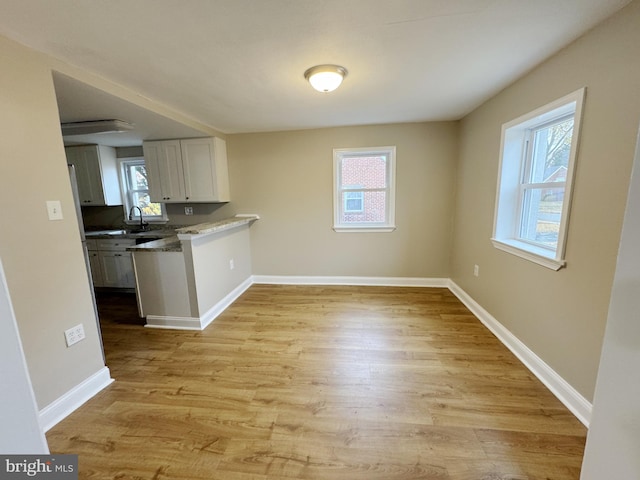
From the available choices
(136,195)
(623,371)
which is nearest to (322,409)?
(623,371)

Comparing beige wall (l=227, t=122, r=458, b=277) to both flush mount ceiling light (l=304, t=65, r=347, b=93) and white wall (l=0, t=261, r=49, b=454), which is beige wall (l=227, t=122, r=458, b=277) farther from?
white wall (l=0, t=261, r=49, b=454)

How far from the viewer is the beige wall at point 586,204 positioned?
1.37m

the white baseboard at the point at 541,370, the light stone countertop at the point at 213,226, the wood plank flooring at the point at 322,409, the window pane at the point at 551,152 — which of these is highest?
the window pane at the point at 551,152

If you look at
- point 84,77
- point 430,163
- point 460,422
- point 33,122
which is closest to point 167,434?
point 460,422

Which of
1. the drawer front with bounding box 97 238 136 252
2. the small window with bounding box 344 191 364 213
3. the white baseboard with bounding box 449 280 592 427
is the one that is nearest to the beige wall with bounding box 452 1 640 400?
the white baseboard with bounding box 449 280 592 427

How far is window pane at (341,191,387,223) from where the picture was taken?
381 centimetres

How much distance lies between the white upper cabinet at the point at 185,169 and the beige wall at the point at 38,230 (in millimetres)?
2003

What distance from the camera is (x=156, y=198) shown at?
3.76 metres

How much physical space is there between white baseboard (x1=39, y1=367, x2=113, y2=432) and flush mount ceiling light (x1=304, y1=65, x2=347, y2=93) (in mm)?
2708

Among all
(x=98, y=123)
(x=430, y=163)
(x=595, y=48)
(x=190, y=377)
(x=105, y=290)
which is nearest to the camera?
(x=595, y=48)

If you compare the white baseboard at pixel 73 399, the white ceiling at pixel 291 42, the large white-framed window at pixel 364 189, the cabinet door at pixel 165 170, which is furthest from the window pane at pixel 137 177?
the white baseboard at pixel 73 399

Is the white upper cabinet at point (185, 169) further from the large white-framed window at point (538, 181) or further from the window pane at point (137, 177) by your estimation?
the large white-framed window at point (538, 181)

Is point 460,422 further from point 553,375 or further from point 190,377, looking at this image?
point 190,377

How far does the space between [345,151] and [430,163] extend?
1.17 meters
